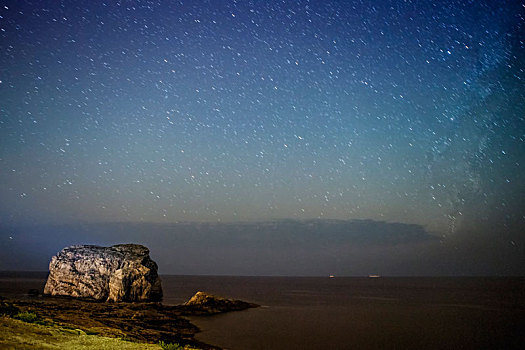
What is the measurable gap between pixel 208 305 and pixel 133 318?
19.5 meters

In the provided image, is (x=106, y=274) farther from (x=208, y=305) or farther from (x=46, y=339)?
(x=46, y=339)

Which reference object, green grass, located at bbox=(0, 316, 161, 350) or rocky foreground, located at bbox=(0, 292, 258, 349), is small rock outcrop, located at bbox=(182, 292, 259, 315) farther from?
green grass, located at bbox=(0, 316, 161, 350)

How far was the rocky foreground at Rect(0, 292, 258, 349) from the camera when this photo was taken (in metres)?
29.7

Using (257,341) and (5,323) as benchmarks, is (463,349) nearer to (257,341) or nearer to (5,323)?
(257,341)

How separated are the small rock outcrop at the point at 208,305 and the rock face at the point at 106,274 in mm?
8866

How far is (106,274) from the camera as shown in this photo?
214 ft

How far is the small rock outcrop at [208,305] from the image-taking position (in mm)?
56656

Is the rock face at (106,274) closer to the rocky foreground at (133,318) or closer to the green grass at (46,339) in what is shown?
the rocky foreground at (133,318)

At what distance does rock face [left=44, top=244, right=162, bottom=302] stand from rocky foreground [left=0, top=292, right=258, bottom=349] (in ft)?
28.2

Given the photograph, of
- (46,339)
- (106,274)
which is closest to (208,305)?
(106,274)

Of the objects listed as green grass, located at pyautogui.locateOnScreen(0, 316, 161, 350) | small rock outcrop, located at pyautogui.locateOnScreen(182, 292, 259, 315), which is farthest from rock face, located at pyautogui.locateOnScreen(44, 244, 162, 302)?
green grass, located at pyautogui.locateOnScreen(0, 316, 161, 350)

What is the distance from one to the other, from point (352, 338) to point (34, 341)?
108ft

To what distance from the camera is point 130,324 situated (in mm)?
37500

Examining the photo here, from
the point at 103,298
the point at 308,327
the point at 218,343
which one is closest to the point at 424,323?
the point at 308,327
